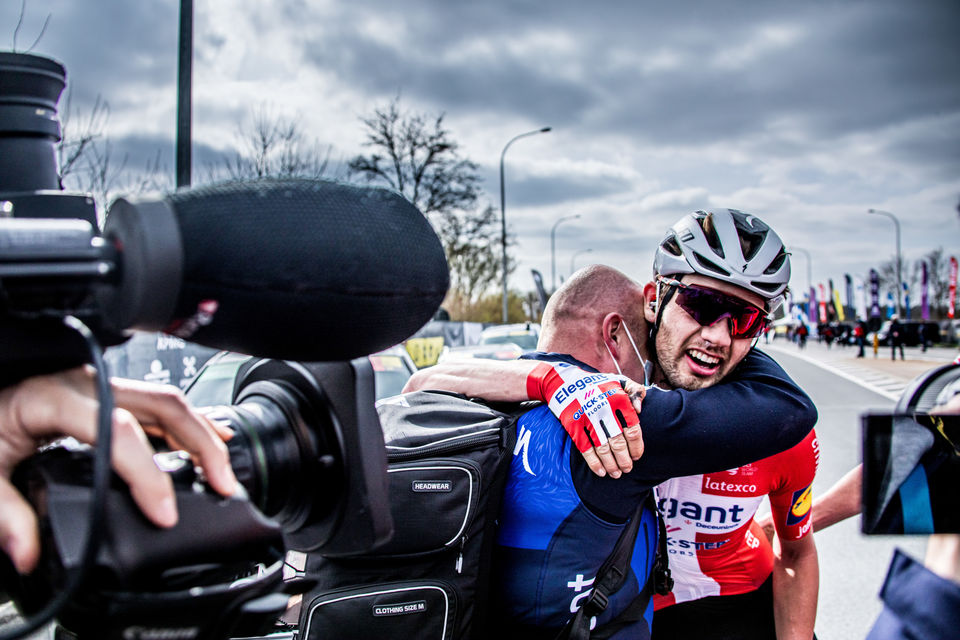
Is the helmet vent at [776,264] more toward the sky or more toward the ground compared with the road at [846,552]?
more toward the sky

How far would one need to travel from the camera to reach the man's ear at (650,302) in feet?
8.04

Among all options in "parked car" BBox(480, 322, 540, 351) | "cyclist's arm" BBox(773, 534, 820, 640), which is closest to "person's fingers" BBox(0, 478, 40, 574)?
"cyclist's arm" BBox(773, 534, 820, 640)

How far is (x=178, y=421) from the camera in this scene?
0.90 meters

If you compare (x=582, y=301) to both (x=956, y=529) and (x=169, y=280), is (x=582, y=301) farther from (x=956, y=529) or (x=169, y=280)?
(x=169, y=280)

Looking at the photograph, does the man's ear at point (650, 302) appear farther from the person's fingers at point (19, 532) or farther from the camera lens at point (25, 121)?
the person's fingers at point (19, 532)

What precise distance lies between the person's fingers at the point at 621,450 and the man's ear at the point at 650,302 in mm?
789

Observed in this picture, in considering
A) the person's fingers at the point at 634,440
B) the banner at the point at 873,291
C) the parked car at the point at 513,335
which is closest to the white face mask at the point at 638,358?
the person's fingers at the point at 634,440

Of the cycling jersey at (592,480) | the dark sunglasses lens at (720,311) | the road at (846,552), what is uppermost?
the dark sunglasses lens at (720,311)

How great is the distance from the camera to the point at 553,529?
1.88 metres

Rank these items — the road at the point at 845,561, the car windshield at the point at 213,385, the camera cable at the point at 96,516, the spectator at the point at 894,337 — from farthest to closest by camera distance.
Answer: the spectator at the point at 894,337
the car windshield at the point at 213,385
the road at the point at 845,561
the camera cable at the point at 96,516

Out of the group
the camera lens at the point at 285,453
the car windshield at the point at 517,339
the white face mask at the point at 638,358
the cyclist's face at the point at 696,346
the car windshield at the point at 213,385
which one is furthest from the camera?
the car windshield at the point at 517,339

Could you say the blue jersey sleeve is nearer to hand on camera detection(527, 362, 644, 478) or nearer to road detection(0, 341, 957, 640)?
hand on camera detection(527, 362, 644, 478)

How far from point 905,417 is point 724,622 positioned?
191 centimetres

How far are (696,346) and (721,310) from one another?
139 mm
